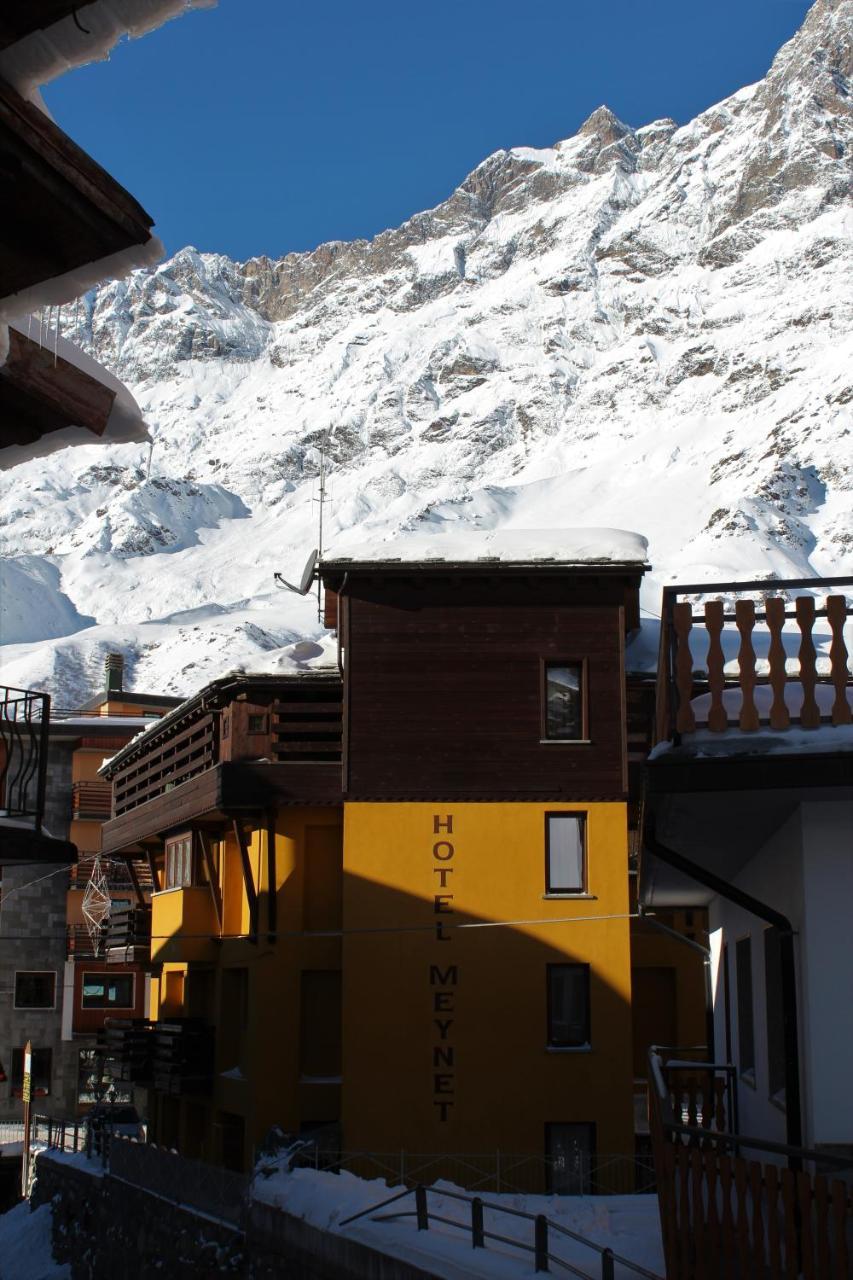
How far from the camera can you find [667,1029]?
24.6 meters

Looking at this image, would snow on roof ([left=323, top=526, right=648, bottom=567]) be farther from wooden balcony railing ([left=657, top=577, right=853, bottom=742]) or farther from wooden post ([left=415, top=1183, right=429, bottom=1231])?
wooden balcony railing ([left=657, top=577, right=853, bottom=742])

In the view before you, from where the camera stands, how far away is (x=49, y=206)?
16.4ft

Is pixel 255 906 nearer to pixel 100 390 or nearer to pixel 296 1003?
pixel 296 1003

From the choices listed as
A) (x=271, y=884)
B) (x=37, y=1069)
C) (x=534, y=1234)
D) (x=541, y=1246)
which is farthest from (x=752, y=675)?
(x=37, y=1069)

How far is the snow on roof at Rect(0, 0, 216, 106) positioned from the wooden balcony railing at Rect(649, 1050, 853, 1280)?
18.5 feet

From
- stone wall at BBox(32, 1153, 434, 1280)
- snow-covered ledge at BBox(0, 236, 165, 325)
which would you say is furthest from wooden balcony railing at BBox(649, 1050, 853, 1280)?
snow-covered ledge at BBox(0, 236, 165, 325)

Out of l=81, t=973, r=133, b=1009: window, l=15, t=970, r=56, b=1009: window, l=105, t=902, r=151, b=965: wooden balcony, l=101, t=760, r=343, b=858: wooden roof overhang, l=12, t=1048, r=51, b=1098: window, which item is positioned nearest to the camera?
l=101, t=760, r=343, b=858: wooden roof overhang

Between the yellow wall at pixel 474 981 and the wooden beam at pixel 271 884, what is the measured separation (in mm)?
1514

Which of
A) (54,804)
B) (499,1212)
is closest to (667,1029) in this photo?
(499,1212)

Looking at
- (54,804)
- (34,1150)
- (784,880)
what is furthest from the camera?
(54,804)

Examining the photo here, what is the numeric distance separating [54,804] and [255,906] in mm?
25519

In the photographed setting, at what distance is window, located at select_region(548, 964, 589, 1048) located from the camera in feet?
74.0

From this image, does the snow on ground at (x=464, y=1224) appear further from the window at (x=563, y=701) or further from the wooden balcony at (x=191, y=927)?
the wooden balcony at (x=191, y=927)

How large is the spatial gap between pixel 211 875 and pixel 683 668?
18.8 m
